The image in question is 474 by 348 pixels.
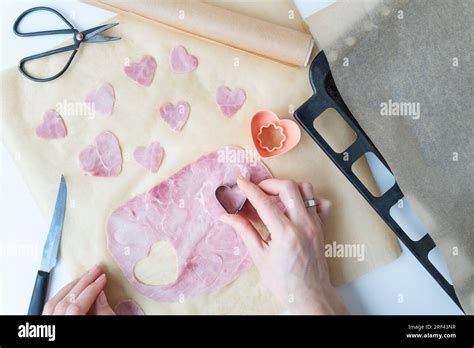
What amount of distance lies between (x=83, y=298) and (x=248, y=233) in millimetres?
309

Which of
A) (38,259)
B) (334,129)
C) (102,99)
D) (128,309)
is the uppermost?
(102,99)

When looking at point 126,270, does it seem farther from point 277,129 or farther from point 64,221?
point 277,129

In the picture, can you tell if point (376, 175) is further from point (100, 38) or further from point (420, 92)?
point (100, 38)

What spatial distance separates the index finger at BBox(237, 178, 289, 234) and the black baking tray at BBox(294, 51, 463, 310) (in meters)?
0.14

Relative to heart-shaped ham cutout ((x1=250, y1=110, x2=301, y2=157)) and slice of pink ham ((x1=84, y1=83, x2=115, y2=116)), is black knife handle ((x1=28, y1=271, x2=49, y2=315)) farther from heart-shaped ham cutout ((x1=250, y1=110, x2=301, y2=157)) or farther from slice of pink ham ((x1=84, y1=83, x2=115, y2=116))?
heart-shaped ham cutout ((x1=250, y1=110, x2=301, y2=157))

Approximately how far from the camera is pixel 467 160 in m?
0.87

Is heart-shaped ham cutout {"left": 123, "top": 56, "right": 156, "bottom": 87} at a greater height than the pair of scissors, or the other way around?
the pair of scissors

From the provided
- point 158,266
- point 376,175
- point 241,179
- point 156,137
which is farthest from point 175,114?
point 376,175

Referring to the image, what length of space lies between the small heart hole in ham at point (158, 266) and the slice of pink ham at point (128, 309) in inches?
1.8

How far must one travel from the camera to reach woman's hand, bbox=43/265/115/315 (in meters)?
0.85

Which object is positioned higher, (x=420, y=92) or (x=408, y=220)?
(x=420, y=92)

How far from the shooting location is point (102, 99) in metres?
0.90

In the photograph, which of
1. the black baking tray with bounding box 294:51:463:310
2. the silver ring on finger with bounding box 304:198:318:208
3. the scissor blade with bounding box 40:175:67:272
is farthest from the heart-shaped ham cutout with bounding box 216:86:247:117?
the scissor blade with bounding box 40:175:67:272
